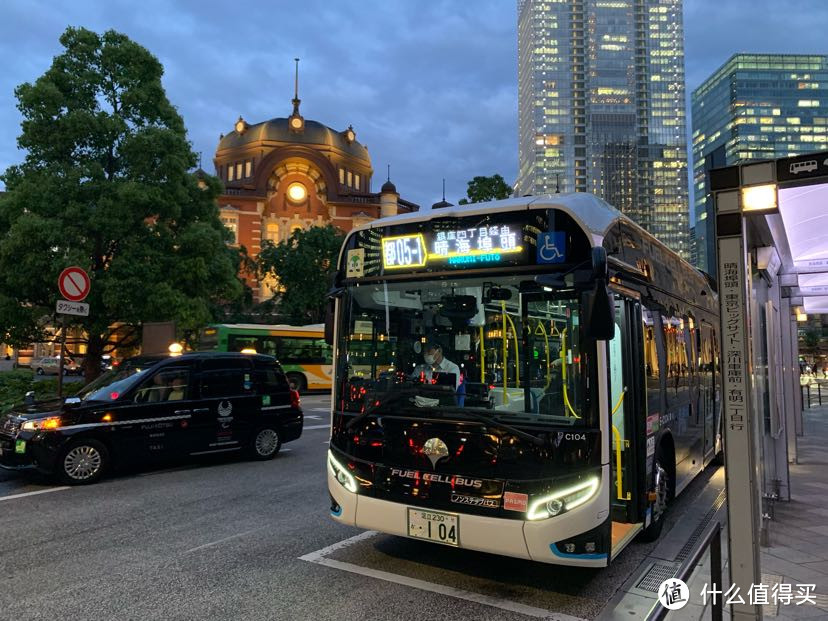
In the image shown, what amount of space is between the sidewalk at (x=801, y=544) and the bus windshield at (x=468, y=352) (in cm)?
212

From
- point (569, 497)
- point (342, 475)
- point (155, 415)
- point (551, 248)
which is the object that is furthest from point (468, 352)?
point (155, 415)

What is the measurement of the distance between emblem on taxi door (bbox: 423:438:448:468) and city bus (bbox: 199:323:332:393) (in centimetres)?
1907

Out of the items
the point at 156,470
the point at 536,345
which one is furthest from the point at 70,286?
the point at 536,345

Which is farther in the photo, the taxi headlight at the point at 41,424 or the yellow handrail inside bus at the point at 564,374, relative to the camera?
the taxi headlight at the point at 41,424

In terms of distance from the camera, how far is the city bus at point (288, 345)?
2311 cm

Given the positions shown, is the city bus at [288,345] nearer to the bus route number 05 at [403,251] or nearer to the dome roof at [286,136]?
the bus route number 05 at [403,251]

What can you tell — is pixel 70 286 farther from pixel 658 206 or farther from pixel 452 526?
pixel 658 206

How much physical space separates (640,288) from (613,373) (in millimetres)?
864

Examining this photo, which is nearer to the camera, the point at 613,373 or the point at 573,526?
the point at 573,526

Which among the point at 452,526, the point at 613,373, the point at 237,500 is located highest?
the point at 613,373

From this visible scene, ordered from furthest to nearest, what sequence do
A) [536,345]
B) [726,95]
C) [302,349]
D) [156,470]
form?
[726,95] → [302,349] → [156,470] → [536,345]

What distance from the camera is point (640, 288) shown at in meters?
5.43

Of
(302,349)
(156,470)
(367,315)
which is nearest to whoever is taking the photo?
(367,315)

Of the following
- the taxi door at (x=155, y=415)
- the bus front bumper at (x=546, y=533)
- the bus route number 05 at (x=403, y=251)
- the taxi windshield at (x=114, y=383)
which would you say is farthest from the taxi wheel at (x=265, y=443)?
the bus front bumper at (x=546, y=533)
